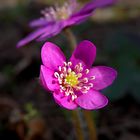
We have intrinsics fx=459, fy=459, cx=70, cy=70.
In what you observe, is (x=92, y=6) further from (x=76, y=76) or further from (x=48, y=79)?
(x=48, y=79)

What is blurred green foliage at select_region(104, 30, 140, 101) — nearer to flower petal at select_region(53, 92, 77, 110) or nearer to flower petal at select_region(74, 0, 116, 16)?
flower petal at select_region(74, 0, 116, 16)

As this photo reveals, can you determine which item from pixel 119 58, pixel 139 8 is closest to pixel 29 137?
pixel 119 58

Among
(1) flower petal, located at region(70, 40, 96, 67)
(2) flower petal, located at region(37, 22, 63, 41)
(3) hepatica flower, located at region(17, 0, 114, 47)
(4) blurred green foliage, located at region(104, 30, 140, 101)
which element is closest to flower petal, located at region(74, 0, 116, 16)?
(3) hepatica flower, located at region(17, 0, 114, 47)

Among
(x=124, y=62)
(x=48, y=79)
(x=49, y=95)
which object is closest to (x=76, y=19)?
(x=48, y=79)

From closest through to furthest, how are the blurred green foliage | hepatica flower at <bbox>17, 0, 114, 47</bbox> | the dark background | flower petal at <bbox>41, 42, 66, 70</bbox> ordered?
flower petal at <bbox>41, 42, 66, 70</bbox>
hepatica flower at <bbox>17, 0, 114, 47</bbox>
the dark background
the blurred green foliage

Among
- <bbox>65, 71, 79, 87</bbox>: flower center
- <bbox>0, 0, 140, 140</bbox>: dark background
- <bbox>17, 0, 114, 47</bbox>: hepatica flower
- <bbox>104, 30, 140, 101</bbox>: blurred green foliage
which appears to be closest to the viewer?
<bbox>65, 71, 79, 87</bbox>: flower center

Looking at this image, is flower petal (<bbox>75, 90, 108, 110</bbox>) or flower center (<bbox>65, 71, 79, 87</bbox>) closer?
flower petal (<bbox>75, 90, 108, 110</bbox>)

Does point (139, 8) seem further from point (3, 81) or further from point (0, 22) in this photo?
point (3, 81)
